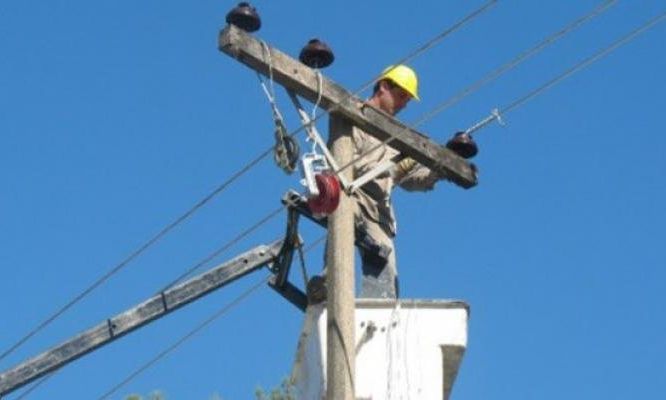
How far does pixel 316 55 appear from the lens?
1078cm

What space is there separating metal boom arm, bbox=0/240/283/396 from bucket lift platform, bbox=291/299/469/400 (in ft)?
3.57

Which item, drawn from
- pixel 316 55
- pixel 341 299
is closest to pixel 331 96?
pixel 316 55

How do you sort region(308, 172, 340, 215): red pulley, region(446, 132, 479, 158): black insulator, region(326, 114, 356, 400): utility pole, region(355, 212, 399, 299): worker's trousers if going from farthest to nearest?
1. region(446, 132, 479, 158): black insulator
2. region(355, 212, 399, 299): worker's trousers
3. region(308, 172, 340, 215): red pulley
4. region(326, 114, 356, 400): utility pole

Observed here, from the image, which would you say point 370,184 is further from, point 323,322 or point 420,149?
point 323,322

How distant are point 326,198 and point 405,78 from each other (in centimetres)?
192

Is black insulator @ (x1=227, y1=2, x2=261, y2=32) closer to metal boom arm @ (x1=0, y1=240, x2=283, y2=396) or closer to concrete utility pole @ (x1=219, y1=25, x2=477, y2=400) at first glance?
concrete utility pole @ (x1=219, y1=25, x2=477, y2=400)

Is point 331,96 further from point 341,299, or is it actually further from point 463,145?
point 341,299

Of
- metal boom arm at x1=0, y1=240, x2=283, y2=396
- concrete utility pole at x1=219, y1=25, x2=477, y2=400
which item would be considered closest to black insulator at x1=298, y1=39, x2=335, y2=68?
concrete utility pole at x1=219, y1=25, x2=477, y2=400

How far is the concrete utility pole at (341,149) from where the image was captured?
9633 millimetres

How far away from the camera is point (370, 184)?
1118 cm

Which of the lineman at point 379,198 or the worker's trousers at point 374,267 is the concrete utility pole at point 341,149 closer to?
the lineman at point 379,198

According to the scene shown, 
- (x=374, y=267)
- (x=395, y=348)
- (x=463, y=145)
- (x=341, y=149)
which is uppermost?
(x=463, y=145)

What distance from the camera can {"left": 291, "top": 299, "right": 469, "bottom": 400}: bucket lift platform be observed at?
10109 millimetres

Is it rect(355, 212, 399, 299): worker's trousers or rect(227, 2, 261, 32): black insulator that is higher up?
rect(227, 2, 261, 32): black insulator
